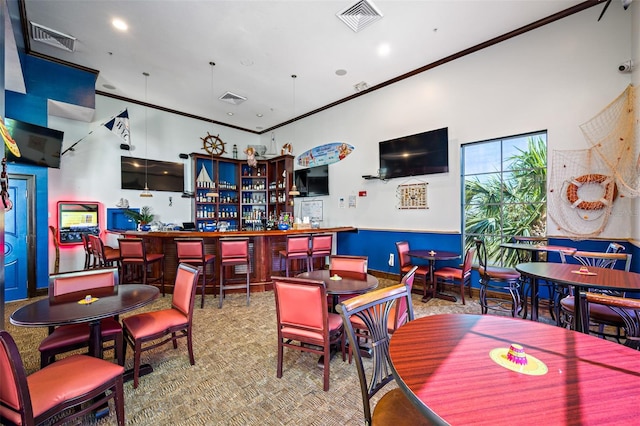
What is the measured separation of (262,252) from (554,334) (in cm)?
425

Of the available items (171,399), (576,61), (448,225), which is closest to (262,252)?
(171,399)

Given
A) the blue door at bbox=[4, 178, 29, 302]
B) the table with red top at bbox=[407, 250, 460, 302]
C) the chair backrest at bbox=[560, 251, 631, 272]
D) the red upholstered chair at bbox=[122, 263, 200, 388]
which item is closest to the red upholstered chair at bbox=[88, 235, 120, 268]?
the blue door at bbox=[4, 178, 29, 302]

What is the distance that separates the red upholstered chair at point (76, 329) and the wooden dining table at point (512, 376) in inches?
93.9

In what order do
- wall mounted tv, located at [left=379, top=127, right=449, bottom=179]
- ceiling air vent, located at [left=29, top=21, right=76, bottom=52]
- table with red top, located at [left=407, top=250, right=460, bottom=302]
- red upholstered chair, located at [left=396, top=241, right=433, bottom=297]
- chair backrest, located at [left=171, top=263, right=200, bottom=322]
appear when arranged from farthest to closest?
wall mounted tv, located at [left=379, top=127, right=449, bottom=179]
red upholstered chair, located at [left=396, top=241, right=433, bottom=297]
table with red top, located at [left=407, top=250, right=460, bottom=302]
ceiling air vent, located at [left=29, top=21, right=76, bottom=52]
chair backrest, located at [left=171, top=263, right=200, bottom=322]

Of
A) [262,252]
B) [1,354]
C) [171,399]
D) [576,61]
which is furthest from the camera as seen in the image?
[262,252]

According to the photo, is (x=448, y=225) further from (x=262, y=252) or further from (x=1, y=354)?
(x=1, y=354)

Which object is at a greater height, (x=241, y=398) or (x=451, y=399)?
(x=451, y=399)

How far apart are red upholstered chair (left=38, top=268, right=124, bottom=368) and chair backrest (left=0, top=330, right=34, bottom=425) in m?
0.91

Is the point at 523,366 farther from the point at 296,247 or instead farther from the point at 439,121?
the point at 439,121

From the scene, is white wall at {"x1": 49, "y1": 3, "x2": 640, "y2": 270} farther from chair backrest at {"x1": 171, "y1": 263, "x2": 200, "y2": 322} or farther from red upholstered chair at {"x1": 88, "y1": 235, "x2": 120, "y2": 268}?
chair backrest at {"x1": 171, "y1": 263, "x2": 200, "y2": 322}

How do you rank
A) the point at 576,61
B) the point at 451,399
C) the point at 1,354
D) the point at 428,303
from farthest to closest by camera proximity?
1. the point at 428,303
2. the point at 576,61
3. the point at 1,354
4. the point at 451,399

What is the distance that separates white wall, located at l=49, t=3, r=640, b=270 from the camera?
11.5 ft

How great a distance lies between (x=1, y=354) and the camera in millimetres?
1225

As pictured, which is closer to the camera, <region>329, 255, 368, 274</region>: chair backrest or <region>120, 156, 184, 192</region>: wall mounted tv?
<region>329, 255, 368, 274</region>: chair backrest
